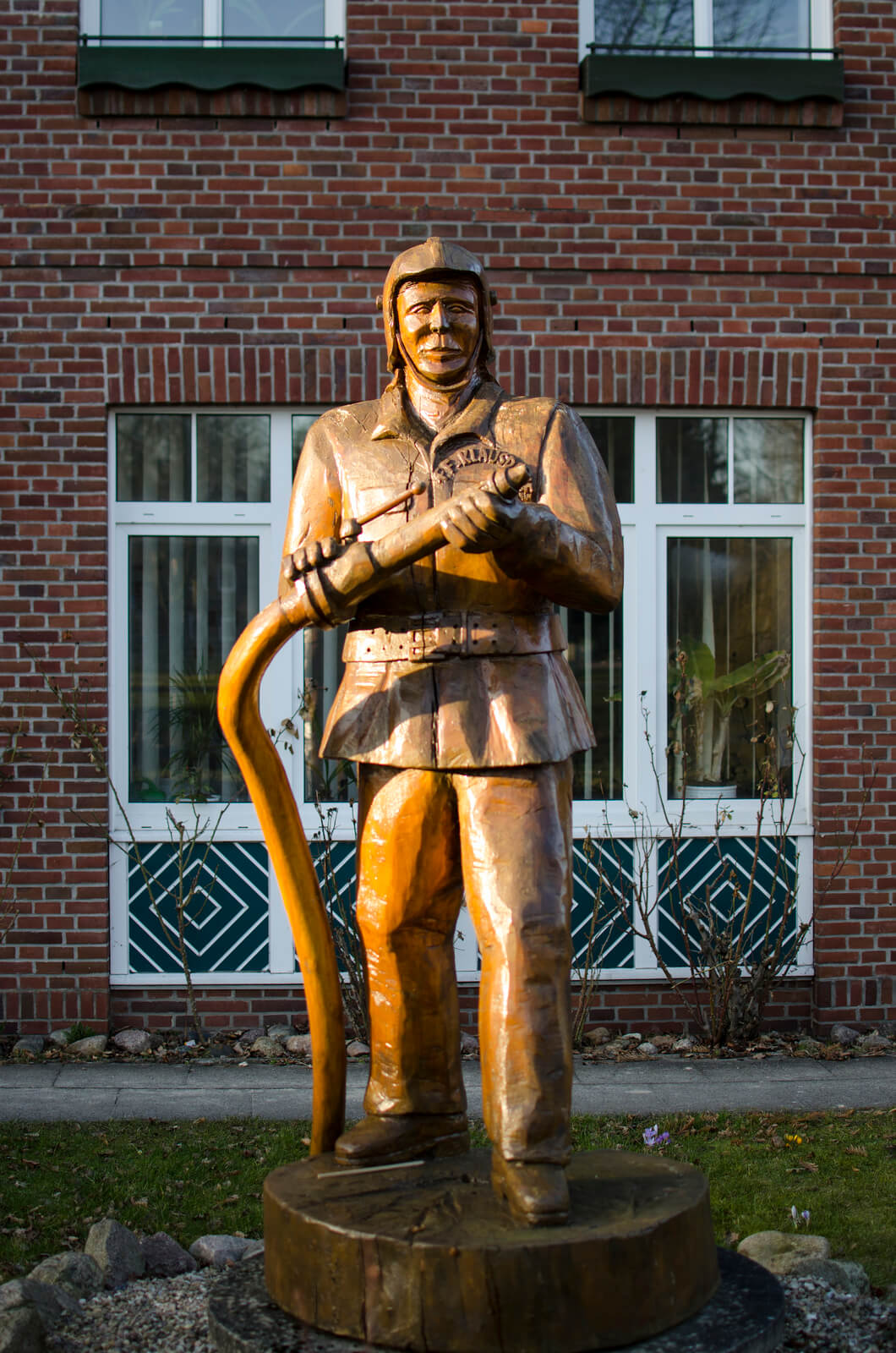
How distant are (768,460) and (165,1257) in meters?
4.83

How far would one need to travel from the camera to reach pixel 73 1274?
381cm

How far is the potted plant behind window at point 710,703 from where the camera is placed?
7.26 m

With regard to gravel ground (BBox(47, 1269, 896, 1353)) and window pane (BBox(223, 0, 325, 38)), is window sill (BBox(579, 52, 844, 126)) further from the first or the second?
gravel ground (BBox(47, 1269, 896, 1353))

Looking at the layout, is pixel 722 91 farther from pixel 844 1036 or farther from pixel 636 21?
pixel 844 1036

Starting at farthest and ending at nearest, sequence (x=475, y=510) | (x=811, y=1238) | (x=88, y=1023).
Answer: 1. (x=88, y=1023)
2. (x=811, y=1238)
3. (x=475, y=510)

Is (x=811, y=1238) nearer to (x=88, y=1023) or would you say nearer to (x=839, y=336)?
(x=88, y=1023)

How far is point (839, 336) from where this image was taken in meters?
7.10

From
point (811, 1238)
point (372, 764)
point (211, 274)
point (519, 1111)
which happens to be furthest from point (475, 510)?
point (211, 274)

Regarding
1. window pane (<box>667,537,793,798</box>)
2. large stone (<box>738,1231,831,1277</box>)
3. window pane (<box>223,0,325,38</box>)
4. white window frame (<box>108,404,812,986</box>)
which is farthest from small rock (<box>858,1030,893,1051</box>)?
window pane (<box>223,0,325,38</box>)

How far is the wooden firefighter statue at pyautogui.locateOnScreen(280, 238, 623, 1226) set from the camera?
121 inches

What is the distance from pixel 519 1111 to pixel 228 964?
4.19 metres

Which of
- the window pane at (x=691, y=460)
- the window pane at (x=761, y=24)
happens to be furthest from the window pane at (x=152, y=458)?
the window pane at (x=761, y=24)

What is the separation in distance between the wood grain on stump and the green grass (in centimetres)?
125

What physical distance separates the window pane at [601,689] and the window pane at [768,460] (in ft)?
2.98
